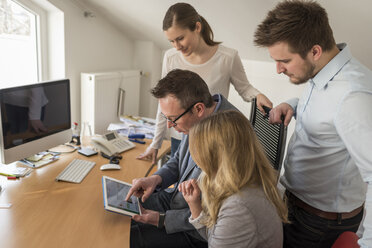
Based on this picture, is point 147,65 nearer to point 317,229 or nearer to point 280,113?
point 280,113

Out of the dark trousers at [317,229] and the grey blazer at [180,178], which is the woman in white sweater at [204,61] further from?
the dark trousers at [317,229]

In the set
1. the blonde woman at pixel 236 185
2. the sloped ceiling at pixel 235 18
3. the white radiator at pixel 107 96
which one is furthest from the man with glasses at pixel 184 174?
the white radiator at pixel 107 96

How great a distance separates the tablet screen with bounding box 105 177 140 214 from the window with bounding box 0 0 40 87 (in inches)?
60.8

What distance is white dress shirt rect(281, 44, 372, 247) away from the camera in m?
0.88

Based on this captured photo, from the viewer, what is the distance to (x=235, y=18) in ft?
7.61

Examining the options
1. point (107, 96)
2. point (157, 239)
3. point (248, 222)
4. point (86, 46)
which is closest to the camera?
point (248, 222)

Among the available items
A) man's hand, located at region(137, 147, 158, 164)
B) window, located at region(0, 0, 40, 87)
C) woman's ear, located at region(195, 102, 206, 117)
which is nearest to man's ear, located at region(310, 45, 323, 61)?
woman's ear, located at region(195, 102, 206, 117)

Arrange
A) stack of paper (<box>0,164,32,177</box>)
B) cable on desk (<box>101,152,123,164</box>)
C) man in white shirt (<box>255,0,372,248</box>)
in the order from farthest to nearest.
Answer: cable on desk (<box>101,152,123,164</box>) → stack of paper (<box>0,164,32,177</box>) → man in white shirt (<box>255,0,372,248</box>)

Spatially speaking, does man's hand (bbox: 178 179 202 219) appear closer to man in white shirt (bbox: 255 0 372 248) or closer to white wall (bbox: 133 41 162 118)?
man in white shirt (bbox: 255 0 372 248)

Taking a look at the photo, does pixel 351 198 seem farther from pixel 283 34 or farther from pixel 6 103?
pixel 6 103

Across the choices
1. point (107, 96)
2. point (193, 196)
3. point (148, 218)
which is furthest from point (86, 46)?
point (193, 196)

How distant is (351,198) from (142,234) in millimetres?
906

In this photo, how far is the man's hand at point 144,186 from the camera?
4.66 feet

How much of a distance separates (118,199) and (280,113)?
0.83 metres
